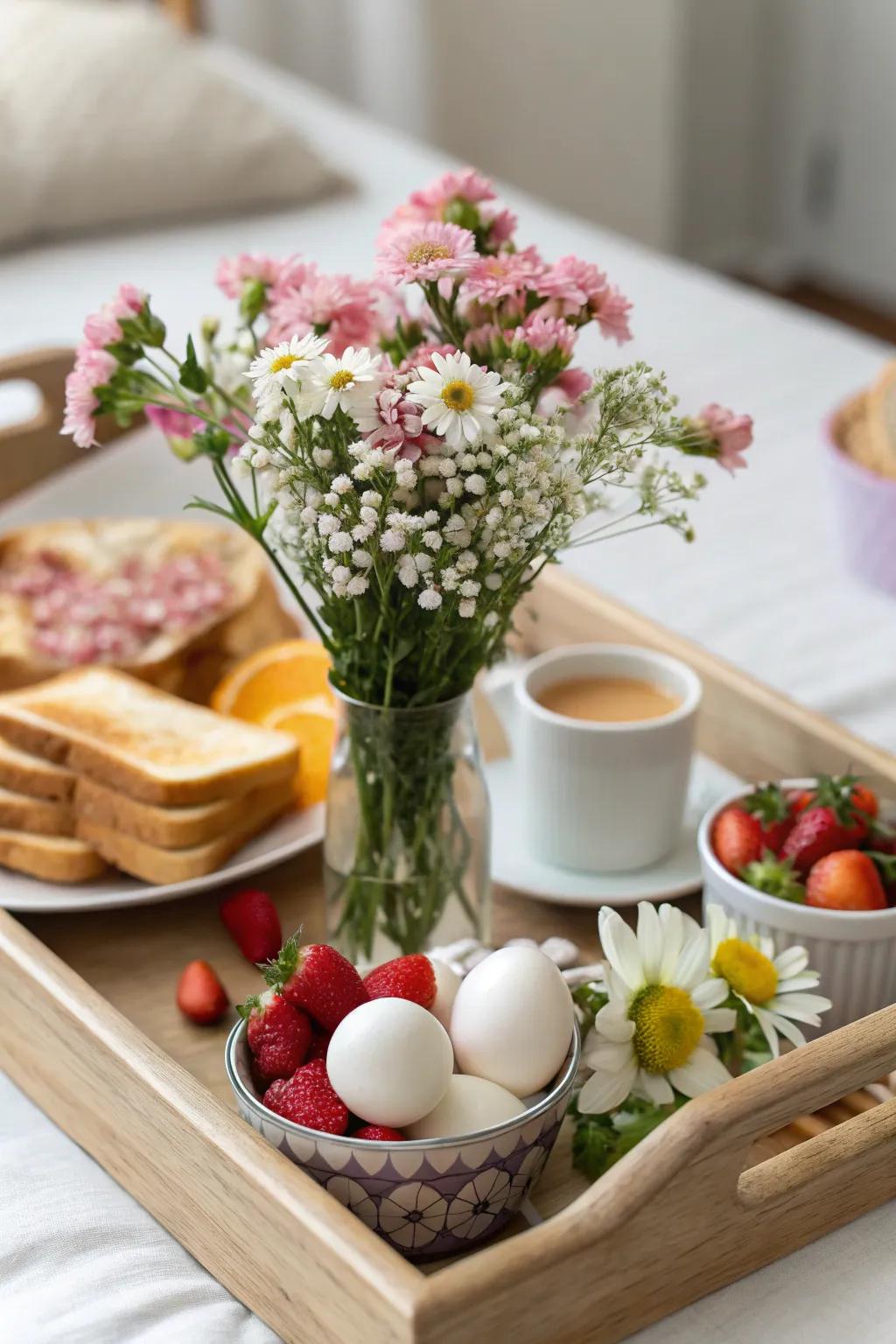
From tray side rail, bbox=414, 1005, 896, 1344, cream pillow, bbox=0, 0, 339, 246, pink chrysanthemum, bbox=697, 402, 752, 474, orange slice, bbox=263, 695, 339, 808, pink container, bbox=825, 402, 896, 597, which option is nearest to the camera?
tray side rail, bbox=414, 1005, 896, 1344

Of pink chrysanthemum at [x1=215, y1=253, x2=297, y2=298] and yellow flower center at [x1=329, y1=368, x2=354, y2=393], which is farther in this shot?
pink chrysanthemum at [x1=215, y1=253, x2=297, y2=298]

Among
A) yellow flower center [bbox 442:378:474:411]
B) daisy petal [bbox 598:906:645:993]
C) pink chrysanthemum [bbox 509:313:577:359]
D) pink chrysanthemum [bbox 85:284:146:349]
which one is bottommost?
daisy petal [bbox 598:906:645:993]

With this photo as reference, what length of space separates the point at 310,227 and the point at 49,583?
3.49 feet

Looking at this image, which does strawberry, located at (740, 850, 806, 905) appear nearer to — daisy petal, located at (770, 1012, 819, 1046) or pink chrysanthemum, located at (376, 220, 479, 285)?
daisy petal, located at (770, 1012, 819, 1046)

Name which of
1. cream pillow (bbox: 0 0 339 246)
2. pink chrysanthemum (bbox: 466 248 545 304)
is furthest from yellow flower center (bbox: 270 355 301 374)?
cream pillow (bbox: 0 0 339 246)

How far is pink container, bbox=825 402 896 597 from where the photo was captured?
53.2 inches

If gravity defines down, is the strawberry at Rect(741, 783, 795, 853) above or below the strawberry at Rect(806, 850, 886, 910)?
below

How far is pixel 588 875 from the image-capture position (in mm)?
1033

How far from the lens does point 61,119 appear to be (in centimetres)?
219

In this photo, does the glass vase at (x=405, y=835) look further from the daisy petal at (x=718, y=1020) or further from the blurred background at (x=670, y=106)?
the blurred background at (x=670, y=106)

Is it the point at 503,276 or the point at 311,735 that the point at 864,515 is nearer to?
the point at 311,735

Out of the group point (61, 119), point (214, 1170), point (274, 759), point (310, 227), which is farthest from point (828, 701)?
point (61, 119)

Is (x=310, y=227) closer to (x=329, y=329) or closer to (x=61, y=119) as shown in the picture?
(x=61, y=119)

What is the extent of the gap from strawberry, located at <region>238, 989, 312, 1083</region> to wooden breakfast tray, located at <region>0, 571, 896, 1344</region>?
1.2 inches
